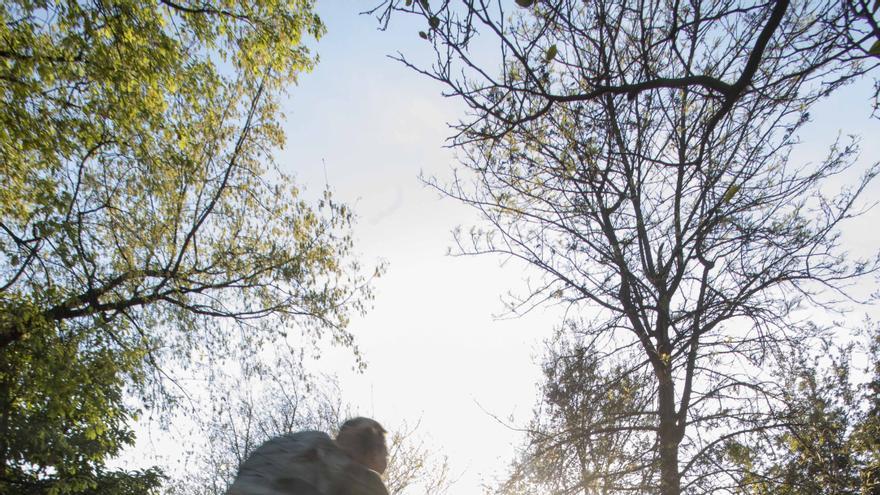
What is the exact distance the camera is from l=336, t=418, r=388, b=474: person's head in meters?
1.76

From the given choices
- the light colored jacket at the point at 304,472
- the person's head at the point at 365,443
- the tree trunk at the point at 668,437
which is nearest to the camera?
the light colored jacket at the point at 304,472

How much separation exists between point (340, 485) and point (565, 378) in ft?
23.6

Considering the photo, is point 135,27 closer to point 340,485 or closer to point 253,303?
point 253,303

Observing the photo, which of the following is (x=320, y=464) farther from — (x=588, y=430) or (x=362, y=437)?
(x=588, y=430)

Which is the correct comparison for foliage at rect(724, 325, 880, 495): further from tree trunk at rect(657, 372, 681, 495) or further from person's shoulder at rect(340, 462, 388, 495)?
person's shoulder at rect(340, 462, 388, 495)

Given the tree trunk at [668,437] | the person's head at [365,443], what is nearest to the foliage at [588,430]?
the tree trunk at [668,437]

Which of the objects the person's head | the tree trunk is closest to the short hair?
the person's head

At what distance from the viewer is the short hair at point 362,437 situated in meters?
1.77

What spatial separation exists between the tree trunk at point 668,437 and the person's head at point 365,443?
670 cm

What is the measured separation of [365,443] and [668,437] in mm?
7318

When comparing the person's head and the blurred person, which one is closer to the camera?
the blurred person

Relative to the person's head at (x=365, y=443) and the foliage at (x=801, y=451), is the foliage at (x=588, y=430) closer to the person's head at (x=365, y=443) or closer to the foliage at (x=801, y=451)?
the foliage at (x=801, y=451)

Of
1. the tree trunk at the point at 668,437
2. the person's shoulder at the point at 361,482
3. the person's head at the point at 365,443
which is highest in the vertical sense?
the tree trunk at the point at 668,437

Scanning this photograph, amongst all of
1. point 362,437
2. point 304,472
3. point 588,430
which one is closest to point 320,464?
point 304,472
